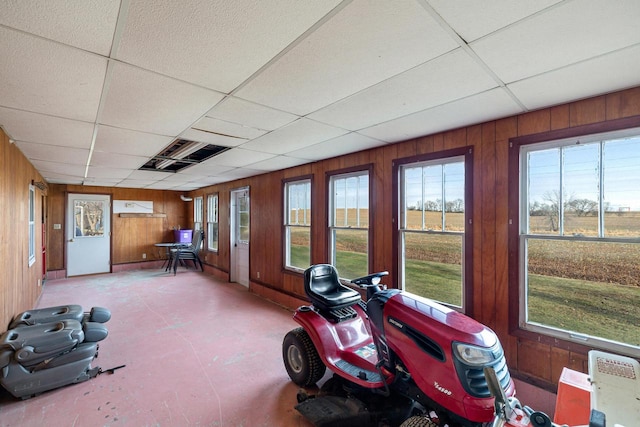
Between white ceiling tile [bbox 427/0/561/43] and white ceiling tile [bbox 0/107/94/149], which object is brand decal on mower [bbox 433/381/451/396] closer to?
white ceiling tile [bbox 427/0/561/43]

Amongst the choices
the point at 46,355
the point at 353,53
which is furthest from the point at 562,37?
the point at 46,355

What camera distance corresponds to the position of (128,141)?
2984mm

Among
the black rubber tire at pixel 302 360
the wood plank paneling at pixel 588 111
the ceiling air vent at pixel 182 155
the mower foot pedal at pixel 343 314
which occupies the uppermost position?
the ceiling air vent at pixel 182 155

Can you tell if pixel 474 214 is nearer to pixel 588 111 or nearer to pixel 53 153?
pixel 588 111

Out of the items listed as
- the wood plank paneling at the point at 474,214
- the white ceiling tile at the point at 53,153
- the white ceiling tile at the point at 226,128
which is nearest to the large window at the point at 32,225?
the wood plank paneling at the point at 474,214

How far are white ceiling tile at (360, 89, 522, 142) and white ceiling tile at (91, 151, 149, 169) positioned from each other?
3210 millimetres

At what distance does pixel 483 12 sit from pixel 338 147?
89.0 inches

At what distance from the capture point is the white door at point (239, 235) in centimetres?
614

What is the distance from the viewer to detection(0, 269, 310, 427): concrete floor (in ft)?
6.91

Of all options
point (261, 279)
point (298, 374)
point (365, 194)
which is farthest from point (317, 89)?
point (261, 279)

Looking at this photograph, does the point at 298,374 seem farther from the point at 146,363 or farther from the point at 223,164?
the point at 223,164

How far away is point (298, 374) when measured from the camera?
2438 mm

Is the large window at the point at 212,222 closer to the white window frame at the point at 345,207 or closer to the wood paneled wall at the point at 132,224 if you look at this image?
the wood paneled wall at the point at 132,224

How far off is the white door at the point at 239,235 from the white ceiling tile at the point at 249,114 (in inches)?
149
